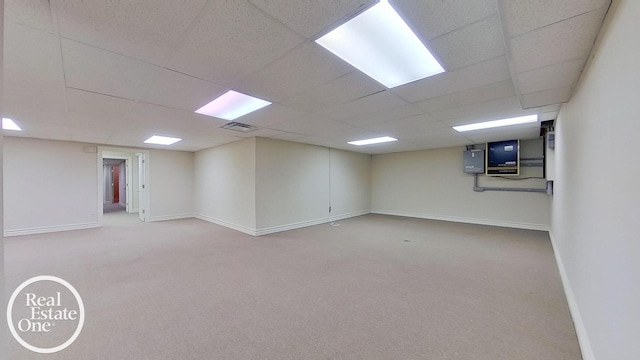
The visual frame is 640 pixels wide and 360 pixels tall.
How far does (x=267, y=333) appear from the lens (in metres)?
1.86

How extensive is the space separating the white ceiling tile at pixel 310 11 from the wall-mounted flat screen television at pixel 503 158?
19.4 ft

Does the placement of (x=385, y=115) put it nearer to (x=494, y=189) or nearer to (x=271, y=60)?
(x=271, y=60)

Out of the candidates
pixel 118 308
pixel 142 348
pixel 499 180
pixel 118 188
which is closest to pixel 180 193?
pixel 118 308

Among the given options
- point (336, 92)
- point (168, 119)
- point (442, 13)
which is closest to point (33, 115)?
point (168, 119)

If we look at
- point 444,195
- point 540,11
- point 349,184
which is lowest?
point 444,195

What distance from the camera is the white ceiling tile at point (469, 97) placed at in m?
2.49

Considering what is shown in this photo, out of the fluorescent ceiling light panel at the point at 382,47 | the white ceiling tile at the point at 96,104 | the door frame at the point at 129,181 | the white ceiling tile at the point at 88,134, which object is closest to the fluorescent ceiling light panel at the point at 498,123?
the fluorescent ceiling light panel at the point at 382,47

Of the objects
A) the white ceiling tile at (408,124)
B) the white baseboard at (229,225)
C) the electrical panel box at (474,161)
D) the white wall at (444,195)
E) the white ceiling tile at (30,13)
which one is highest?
the white ceiling tile at (30,13)

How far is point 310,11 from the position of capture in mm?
1389

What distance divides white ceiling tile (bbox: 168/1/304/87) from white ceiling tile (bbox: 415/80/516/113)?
Answer: 1953 mm

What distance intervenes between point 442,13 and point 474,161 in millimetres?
5639

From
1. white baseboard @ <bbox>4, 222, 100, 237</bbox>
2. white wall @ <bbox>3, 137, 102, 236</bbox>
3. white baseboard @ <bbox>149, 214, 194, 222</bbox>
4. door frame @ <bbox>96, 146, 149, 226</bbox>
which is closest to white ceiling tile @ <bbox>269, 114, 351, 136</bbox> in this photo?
door frame @ <bbox>96, 146, 149, 226</bbox>

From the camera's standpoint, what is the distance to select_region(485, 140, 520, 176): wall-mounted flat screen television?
5.48 m

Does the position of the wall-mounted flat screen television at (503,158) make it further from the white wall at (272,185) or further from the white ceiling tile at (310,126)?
the white ceiling tile at (310,126)
